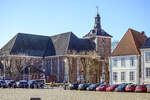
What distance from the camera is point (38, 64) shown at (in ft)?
280

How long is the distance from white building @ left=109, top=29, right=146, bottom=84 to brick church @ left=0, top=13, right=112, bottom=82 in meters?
13.2

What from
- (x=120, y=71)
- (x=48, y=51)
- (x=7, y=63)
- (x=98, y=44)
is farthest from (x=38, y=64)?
(x=120, y=71)

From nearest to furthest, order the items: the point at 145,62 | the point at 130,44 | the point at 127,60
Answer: the point at 145,62, the point at 127,60, the point at 130,44

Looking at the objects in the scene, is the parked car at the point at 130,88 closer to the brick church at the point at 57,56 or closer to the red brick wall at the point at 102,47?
the brick church at the point at 57,56

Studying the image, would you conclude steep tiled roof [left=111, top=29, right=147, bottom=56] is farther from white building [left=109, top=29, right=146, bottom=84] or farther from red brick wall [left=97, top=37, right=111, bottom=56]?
red brick wall [left=97, top=37, right=111, bottom=56]

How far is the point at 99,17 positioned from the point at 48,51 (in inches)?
669

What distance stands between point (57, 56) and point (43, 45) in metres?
9.91

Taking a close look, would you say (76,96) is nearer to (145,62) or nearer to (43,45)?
(145,62)

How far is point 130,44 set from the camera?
181 feet

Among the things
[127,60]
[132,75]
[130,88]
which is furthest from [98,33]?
[130,88]

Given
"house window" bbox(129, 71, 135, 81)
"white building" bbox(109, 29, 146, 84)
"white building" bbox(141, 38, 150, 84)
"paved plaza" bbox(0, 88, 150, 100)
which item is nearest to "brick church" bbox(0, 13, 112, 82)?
"white building" bbox(109, 29, 146, 84)

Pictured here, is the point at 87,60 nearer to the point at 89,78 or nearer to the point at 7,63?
the point at 89,78

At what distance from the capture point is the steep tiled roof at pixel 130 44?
54356 millimetres

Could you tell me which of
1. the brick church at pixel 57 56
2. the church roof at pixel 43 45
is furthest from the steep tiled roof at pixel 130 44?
the church roof at pixel 43 45
